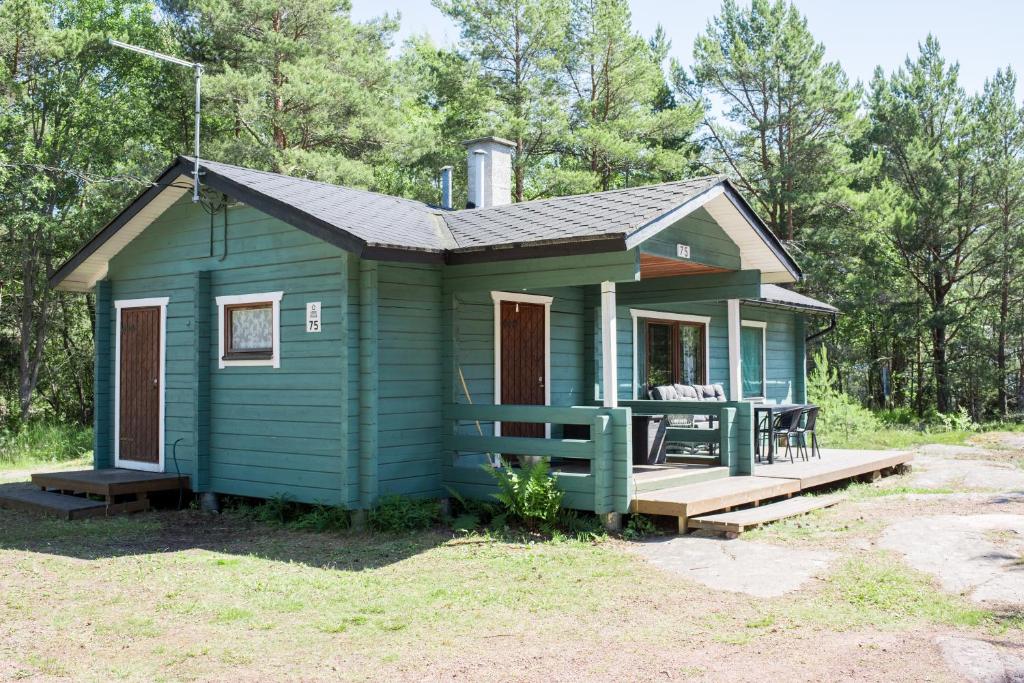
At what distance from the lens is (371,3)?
75.6 ft

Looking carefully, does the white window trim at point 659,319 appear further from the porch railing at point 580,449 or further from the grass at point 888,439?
the porch railing at point 580,449

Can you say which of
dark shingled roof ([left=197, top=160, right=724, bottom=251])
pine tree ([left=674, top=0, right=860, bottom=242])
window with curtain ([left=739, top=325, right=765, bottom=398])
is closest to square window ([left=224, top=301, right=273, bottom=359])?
dark shingled roof ([left=197, top=160, right=724, bottom=251])

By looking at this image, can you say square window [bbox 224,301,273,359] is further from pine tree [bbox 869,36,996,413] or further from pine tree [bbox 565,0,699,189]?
pine tree [bbox 869,36,996,413]

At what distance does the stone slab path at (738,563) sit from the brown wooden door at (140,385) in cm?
585

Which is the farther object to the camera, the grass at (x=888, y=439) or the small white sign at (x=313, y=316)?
the grass at (x=888, y=439)

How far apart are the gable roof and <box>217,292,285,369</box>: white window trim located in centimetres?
94

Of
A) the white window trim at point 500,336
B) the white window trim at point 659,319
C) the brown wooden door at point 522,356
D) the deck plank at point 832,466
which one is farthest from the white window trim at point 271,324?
the deck plank at point 832,466

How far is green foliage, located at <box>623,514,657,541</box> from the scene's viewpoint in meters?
7.63

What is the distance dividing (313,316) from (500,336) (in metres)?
2.10

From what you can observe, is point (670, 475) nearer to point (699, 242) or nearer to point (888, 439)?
point (699, 242)

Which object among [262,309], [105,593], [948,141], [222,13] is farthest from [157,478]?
[948,141]

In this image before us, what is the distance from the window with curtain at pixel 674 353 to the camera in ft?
→ 41.0

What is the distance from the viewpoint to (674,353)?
13.0m

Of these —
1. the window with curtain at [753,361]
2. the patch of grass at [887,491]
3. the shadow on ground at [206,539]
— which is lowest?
the shadow on ground at [206,539]
